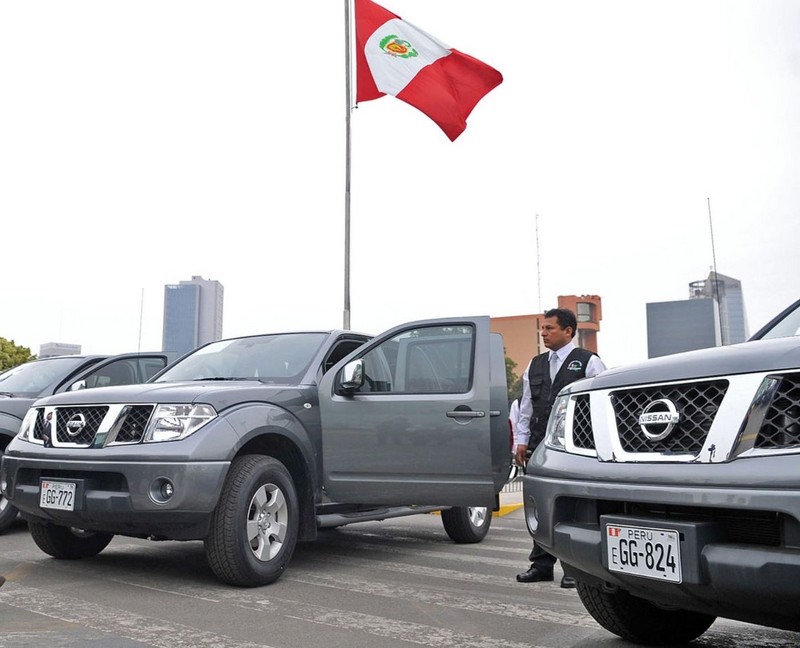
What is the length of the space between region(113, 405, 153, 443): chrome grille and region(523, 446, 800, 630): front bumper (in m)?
2.98

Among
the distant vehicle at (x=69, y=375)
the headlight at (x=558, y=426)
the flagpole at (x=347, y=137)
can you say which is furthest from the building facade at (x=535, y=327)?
the headlight at (x=558, y=426)

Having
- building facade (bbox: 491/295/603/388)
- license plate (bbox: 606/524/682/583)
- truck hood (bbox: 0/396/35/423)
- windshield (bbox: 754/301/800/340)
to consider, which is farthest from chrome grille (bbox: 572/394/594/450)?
building facade (bbox: 491/295/603/388)

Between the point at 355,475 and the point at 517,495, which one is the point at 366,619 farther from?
the point at 517,495

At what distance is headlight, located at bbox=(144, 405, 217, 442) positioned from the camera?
5.31 metres

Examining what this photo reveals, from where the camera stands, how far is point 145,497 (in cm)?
513

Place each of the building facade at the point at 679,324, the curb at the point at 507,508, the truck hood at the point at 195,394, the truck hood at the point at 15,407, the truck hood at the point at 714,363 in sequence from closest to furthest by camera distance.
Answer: the truck hood at the point at 714,363, the truck hood at the point at 195,394, the truck hood at the point at 15,407, the curb at the point at 507,508, the building facade at the point at 679,324

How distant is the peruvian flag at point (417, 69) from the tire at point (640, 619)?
1012 centimetres

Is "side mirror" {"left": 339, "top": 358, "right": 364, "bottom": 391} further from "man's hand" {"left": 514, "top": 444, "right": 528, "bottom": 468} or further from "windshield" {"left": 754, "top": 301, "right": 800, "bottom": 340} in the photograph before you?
"windshield" {"left": 754, "top": 301, "right": 800, "bottom": 340}

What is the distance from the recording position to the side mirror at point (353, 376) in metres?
5.87

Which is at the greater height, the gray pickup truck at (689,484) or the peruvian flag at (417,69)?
the peruvian flag at (417,69)

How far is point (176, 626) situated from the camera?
4285 mm

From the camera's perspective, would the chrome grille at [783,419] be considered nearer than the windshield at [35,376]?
Yes

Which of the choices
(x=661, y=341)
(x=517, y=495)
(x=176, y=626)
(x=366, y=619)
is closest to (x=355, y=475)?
(x=366, y=619)

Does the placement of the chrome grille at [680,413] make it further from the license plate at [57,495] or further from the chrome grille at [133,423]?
the license plate at [57,495]
